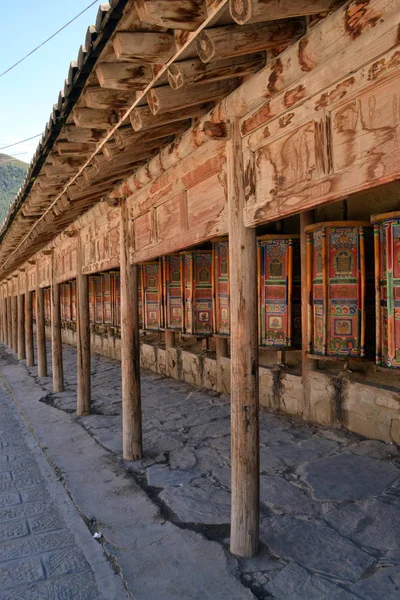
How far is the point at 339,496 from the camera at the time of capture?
4.09 m

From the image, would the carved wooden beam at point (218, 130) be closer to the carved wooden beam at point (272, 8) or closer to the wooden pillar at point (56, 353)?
the carved wooden beam at point (272, 8)

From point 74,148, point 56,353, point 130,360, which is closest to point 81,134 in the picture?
point 74,148

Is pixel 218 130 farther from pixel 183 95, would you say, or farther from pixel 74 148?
pixel 74 148

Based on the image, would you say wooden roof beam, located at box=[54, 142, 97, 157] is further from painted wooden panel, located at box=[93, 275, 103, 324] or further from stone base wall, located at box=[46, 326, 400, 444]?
painted wooden panel, located at box=[93, 275, 103, 324]

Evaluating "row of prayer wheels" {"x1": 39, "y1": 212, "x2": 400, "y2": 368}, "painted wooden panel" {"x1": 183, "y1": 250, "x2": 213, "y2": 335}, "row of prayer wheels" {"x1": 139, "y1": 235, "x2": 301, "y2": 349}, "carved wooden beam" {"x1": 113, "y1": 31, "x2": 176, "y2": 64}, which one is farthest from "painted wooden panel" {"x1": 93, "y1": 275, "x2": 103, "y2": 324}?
"carved wooden beam" {"x1": 113, "y1": 31, "x2": 176, "y2": 64}

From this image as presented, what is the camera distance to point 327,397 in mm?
5992

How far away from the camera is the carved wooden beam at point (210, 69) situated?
2.65 meters

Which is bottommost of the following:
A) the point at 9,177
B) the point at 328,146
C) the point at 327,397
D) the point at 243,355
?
the point at 327,397

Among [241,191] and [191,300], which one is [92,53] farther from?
[191,300]

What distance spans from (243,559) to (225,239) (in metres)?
4.56

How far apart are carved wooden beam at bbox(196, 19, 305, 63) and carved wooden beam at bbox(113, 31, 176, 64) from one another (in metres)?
0.22

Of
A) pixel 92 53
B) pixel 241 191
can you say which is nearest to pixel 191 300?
pixel 241 191

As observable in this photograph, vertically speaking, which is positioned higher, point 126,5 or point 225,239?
point 126,5

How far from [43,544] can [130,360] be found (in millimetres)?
2204
